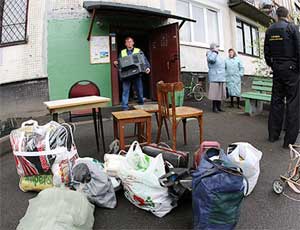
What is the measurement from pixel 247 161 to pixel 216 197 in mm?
907

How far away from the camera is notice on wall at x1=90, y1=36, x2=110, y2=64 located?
26.0ft

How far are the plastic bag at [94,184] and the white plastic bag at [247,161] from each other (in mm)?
1169

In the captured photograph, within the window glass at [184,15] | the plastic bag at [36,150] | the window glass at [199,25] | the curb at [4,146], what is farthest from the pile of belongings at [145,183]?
the window glass at [199,25]

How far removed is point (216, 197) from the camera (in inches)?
83.8

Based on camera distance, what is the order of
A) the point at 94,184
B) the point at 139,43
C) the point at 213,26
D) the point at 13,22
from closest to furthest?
the point at 94,184 < the point at 13,22 < the point at 139,43 < the point at 213,26

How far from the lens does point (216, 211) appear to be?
215 centimetres

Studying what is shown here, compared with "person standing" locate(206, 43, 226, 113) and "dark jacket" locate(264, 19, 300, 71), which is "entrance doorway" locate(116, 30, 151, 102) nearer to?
"person standing" locate(206, 43, 226, 113)

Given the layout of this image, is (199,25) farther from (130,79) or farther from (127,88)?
(127,88)

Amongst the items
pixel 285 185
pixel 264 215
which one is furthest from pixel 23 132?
pixel 285 185

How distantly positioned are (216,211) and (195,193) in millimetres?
193

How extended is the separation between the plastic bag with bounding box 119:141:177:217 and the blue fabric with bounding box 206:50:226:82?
5.24 meters

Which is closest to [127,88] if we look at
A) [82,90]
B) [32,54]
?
[82,90]

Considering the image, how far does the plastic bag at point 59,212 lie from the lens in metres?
2.10

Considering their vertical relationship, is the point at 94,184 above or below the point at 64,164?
below
